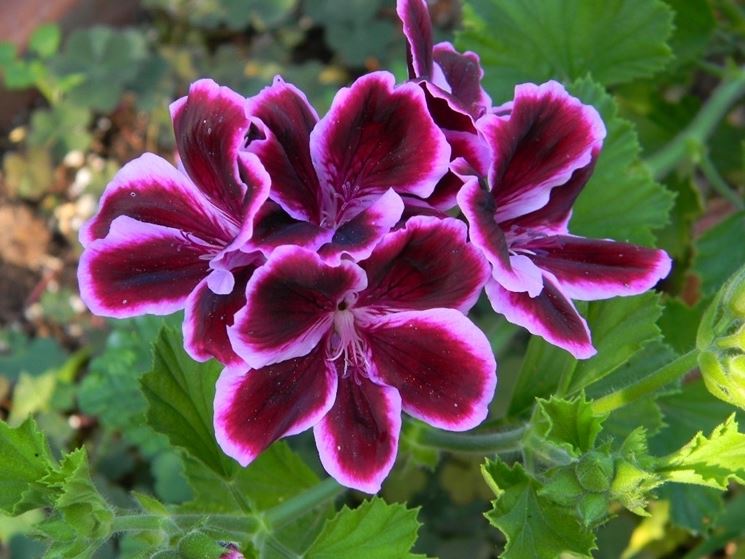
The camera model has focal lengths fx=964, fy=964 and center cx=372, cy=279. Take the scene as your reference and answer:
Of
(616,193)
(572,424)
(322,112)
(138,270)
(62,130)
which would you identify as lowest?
(62,130)

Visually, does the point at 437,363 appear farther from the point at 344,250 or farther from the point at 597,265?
the point at 597,265

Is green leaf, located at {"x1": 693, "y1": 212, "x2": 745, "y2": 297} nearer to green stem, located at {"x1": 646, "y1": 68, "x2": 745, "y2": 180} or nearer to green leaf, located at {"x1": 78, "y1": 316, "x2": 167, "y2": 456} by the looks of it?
green stem, located at {"x1": 646, "y1": 68, "x2": 745, "y2": 180}

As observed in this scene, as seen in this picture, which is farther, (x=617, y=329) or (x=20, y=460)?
(x=617, y=329)

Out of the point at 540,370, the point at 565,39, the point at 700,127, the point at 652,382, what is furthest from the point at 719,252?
the point at 652,382

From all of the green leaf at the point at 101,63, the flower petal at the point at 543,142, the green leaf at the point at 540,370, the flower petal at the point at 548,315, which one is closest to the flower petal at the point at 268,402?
the flower petal at the point at 548,315

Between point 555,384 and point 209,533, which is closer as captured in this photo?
point 209,533

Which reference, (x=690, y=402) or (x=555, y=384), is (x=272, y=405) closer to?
(x=555, y=384)

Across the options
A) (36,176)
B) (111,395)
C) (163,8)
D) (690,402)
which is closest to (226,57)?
(163,8)
